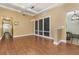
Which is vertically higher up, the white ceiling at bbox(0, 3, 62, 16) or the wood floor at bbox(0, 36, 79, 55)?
the white ceiling at bbox(0, 3, 62, 16)

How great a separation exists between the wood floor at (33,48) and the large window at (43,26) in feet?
0.68

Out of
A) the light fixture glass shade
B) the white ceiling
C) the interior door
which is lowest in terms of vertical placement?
the interior door

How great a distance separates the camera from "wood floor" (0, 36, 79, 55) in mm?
2271

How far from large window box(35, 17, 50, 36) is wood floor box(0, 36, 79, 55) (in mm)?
208

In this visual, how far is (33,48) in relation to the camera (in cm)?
235

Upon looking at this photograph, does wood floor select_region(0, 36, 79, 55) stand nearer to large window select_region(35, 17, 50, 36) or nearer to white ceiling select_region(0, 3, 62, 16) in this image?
large window select_region(35, 17, 50, 36)

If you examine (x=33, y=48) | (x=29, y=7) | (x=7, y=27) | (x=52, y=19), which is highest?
(x=29, y=7)

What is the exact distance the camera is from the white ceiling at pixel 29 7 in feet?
7.49

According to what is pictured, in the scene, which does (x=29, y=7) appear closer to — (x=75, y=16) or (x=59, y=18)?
(x=59, y=18)

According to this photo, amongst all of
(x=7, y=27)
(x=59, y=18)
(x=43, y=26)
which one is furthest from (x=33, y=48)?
(x=59, y=18)

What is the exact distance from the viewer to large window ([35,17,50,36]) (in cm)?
246

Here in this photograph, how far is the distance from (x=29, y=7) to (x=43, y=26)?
55cm

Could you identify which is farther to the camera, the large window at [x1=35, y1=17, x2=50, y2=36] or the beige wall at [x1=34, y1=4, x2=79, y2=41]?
the large window at [x1=35, y1=17, x2=50, y2=36]

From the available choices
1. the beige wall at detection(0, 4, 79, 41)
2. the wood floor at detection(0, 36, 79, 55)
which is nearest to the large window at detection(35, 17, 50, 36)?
the beige wall at detection(0, 4, 79, 41)
